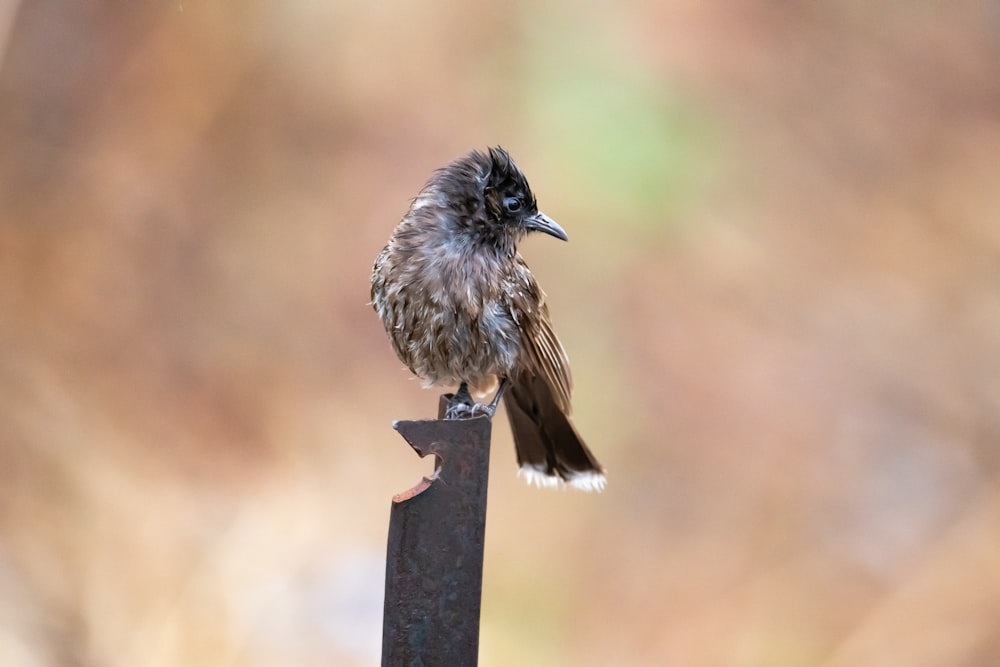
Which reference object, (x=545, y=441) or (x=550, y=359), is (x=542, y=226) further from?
(x=545, y=441)

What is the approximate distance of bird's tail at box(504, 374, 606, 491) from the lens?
3.36m

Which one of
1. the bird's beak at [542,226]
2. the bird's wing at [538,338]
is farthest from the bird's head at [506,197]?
the bird's wing at [538,338]

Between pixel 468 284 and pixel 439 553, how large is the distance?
0.96m

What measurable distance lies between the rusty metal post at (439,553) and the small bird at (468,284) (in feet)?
1.83

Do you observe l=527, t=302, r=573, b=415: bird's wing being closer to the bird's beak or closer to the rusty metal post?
the bird's beak

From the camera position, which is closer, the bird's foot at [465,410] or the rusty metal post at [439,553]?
the rusty metal post at [439,553]

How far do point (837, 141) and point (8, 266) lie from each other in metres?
3.80

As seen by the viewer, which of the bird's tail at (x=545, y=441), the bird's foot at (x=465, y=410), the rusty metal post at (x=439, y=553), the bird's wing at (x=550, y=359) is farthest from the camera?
the bird's tail at (x=545, y=441)

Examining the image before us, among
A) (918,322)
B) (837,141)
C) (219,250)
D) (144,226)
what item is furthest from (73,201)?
(918,322)

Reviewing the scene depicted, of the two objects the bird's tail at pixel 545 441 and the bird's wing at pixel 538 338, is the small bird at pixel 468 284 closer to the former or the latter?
the bird's wing at pixel 538 338

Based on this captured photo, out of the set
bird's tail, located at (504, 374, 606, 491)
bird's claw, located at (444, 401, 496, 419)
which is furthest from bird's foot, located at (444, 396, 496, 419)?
bird's tail, located at (504, 374, 606, 491)

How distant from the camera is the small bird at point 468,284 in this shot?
2.86m

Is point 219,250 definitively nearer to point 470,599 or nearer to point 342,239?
point 342,239

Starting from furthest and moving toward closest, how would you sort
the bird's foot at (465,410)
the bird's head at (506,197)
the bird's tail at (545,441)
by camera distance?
the bird's tail at (545,441) → the bird's head at (506,197) → the bird's foot at (465,410)
